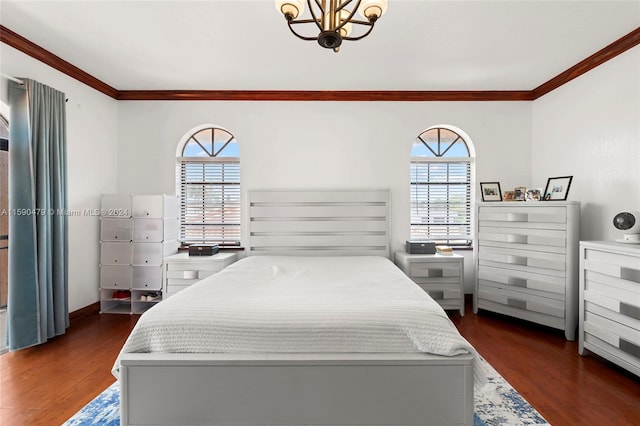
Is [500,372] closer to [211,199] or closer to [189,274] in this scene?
[189,274]

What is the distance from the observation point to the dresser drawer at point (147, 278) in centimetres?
361

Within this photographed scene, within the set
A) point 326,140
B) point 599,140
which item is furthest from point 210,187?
point 599,140

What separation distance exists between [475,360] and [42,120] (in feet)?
13.0

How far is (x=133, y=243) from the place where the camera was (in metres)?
3.62

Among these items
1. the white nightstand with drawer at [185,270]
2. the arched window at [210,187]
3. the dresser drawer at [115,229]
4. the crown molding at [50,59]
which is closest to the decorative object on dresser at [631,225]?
the white nightstand with drawer at [185,270]

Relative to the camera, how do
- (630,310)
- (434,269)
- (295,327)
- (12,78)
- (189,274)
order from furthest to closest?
1. (434,269)
2. (189,274)
3. (12,78)
4. (630,310)
5. (295,327)

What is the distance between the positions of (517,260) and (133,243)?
430 cm

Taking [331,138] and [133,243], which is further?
[331,138]

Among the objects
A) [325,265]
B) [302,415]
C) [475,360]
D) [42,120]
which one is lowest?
[302,415]

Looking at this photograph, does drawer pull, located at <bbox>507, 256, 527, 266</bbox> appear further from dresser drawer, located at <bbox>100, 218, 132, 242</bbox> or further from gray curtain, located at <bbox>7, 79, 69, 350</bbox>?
gray curtain, located at <bbox>7, 79, 69, 350</bbox>

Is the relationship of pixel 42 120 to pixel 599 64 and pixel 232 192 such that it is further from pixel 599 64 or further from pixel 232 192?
pixel 599 64

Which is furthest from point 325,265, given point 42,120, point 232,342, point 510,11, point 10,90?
point 10,90

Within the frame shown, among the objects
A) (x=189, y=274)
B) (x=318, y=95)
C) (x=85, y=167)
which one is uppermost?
(x=318, y=95)

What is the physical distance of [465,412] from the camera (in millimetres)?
1584
